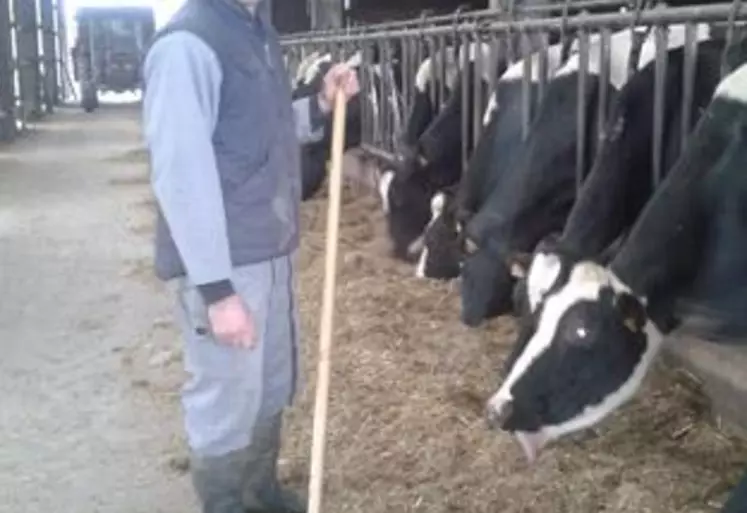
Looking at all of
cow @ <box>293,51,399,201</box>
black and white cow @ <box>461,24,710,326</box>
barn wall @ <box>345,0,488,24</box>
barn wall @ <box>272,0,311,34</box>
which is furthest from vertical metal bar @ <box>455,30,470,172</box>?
barn wall @ <box>272,0,311,34</box>

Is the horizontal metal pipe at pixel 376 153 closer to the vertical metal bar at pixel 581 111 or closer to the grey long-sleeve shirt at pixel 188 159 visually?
the vertical metal bar at pixel 581 111

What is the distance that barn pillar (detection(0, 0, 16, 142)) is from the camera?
16328 mm

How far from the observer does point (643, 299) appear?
322cm

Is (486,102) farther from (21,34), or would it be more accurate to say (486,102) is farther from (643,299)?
(21,34)

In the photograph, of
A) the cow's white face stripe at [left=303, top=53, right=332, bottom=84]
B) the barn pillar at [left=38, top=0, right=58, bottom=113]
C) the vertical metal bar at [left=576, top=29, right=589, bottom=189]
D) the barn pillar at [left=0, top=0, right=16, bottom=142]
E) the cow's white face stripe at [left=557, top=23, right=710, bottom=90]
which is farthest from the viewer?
the barn pillar at [left=38, top=0, right=58, bottom=113]

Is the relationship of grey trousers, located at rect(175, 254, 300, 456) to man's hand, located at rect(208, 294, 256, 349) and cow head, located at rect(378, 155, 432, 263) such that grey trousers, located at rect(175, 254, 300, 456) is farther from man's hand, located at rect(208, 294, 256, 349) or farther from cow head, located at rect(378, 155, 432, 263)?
cow head, located at rect(378, 155, 432, 263)

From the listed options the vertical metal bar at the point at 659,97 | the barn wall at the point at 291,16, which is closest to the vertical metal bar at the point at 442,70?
the vertical metal bar at the point at 659,97

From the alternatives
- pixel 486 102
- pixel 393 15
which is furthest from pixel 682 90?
pixel 393 15

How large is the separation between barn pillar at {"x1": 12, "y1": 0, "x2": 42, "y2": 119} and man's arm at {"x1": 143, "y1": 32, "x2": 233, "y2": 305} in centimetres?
1719

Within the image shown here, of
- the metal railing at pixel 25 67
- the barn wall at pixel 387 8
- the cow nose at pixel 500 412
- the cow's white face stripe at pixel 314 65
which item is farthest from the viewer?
the metal railing at pixel 25 67

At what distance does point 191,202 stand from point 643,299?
130cm

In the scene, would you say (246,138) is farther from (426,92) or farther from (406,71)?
(406,71)

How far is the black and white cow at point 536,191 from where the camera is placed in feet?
14.3

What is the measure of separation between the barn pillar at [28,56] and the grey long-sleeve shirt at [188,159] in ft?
56.4
